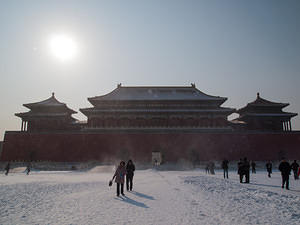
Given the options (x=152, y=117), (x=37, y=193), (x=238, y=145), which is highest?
(x=152, y=117)

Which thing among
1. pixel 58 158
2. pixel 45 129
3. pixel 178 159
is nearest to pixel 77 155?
pixel 58 158

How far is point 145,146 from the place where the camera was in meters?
Result: 23.0

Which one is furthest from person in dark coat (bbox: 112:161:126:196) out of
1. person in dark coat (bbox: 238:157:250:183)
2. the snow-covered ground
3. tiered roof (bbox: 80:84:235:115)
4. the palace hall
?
tiered roof (bbox: 80:84:235:115)

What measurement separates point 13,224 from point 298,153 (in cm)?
2626

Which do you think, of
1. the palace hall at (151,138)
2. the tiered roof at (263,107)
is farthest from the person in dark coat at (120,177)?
the tiered roof at (263,107)

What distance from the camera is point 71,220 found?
4.29 meters

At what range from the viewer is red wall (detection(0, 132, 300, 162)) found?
2270cm

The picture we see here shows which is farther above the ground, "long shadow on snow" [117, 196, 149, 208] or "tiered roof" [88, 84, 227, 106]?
"tiered roof" [88, 84, 227, 106]

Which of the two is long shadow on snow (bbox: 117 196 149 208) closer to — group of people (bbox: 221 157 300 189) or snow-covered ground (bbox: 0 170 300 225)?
snow-covered ground (bbox: 0 170 300 225)

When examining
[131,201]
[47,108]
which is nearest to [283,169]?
[131,201]

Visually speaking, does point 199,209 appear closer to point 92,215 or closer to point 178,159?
point 92,215

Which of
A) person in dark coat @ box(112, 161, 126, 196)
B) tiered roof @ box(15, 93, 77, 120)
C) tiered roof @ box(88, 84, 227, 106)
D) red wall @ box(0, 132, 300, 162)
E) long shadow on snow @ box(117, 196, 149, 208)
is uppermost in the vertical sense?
tiered roof @ box(88, 84, 227, 106)

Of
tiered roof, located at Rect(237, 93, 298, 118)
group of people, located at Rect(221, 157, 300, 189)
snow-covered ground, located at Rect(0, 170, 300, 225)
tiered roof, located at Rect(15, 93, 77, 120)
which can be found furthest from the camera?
tiered roof, located at Rect(237, 93, 298, 118)

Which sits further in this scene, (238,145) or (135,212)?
(238,145)
